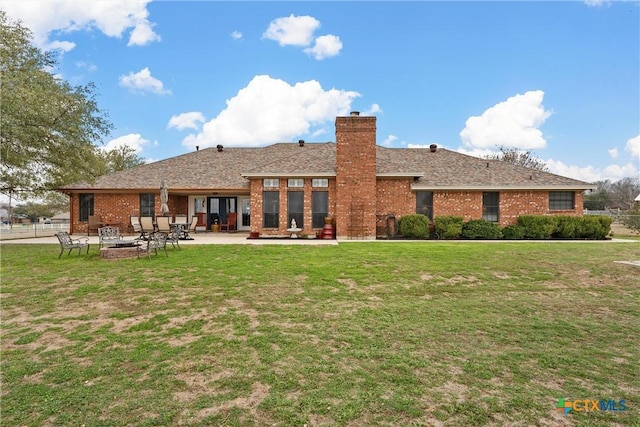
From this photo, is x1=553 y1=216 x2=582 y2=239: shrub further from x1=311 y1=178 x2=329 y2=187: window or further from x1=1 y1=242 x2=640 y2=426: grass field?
x1=311 y1=178 x2=329 y2=187: window

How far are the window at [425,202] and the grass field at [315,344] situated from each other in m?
9.08

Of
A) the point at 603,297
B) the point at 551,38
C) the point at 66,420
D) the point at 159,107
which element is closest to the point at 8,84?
the point at 159,107

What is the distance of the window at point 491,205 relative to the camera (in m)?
18.0

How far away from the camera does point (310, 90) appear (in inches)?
928

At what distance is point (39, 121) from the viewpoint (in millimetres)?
12273

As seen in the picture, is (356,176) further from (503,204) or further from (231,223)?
(231,223)

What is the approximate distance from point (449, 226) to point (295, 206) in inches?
298

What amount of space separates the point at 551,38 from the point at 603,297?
11326 millimetres

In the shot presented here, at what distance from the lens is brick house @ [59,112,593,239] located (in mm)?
16469

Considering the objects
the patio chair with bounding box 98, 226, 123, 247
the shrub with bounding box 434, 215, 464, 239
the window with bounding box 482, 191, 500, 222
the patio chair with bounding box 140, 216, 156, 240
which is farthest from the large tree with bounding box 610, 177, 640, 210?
the patio chair with bounding box 98, 226, 123, 247

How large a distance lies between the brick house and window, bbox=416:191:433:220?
0.17ft

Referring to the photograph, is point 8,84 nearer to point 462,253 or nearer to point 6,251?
point 6,251

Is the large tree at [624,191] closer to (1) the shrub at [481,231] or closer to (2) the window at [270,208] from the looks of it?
(1) the shrub at [481,231]

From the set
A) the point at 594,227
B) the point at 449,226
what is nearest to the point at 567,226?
the point at 594,227
